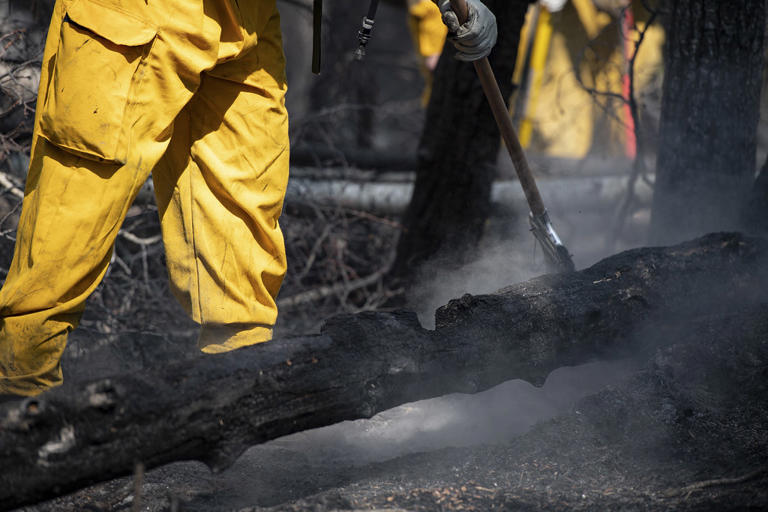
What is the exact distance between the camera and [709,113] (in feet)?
12.2

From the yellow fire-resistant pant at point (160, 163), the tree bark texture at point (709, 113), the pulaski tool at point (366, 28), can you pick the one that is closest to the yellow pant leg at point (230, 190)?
the yellow fire-resistant pant at point (160, 163)

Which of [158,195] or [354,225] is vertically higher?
[158,195]

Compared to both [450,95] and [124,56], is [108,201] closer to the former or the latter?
[124,56]

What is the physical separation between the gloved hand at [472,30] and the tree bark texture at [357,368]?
0.92 m

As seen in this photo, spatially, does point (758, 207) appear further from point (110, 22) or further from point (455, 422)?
point (110, 22)

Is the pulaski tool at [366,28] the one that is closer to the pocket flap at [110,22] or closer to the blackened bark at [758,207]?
the pocket flap at [110,22]

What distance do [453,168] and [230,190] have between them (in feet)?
6.41

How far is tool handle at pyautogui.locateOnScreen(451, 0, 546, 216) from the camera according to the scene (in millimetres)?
2894

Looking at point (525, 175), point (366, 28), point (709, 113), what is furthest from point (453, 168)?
point (366, 28)

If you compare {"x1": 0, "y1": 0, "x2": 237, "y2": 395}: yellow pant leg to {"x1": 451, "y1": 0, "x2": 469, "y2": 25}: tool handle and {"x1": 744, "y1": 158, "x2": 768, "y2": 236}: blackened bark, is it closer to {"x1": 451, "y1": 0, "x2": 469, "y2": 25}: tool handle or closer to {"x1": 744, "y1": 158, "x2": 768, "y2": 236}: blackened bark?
{"x1": 451, "y1": 0, "x2": 469, "y2": 25}: tool handle

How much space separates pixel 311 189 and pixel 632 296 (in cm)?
223

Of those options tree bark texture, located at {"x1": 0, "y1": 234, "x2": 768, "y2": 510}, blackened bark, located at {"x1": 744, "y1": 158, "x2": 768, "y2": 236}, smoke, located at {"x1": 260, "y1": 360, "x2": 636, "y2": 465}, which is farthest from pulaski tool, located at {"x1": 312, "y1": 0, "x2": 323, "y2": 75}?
blackened bark, located at {"x1": 744, "y1": 158, "x2": 768, "y2": 236}

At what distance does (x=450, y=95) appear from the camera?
427 centimetres

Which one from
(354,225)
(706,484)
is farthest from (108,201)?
(354,225)
